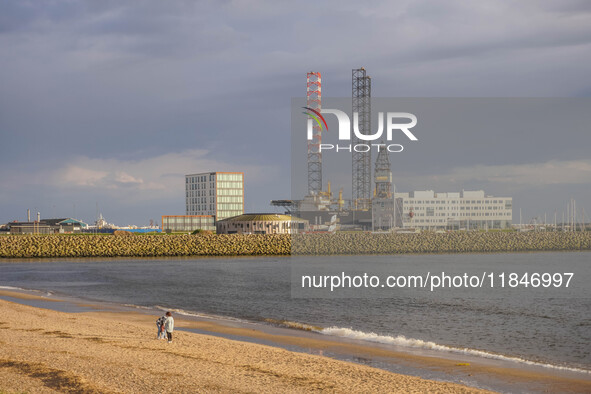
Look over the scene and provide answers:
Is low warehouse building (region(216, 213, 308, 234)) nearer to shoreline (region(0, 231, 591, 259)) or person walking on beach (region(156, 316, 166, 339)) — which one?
shoreline (region(0, 231, 591, 259))

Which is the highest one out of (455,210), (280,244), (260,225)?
(455,210)

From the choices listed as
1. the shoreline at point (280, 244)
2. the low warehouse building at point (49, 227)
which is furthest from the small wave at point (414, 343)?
the low warehouse building at point (49, 227)

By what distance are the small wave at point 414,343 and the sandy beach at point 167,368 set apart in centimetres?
535

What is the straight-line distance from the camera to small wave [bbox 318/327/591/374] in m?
20.7

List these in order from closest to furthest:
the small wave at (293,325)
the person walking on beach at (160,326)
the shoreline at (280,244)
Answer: the person walking on beach at (160,326), the small wave at (293,325), the shoreline at (280,244)

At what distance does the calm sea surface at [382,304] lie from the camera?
2555 cm

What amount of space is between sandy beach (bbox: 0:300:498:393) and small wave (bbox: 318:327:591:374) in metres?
5.35

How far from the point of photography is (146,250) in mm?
87312

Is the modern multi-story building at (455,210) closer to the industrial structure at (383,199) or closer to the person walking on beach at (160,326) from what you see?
the industrial structure at (383,199)

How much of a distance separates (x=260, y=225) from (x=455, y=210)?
41407 mm

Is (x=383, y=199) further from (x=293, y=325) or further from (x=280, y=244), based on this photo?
(x=293, y=325)

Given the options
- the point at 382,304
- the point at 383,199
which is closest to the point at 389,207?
the point at 383,199

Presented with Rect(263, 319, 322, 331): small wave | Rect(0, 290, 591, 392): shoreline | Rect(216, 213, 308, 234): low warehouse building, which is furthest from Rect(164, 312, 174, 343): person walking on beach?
Rect(216, 213, 308, 234): low warehouse building

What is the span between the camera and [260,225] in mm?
130125
